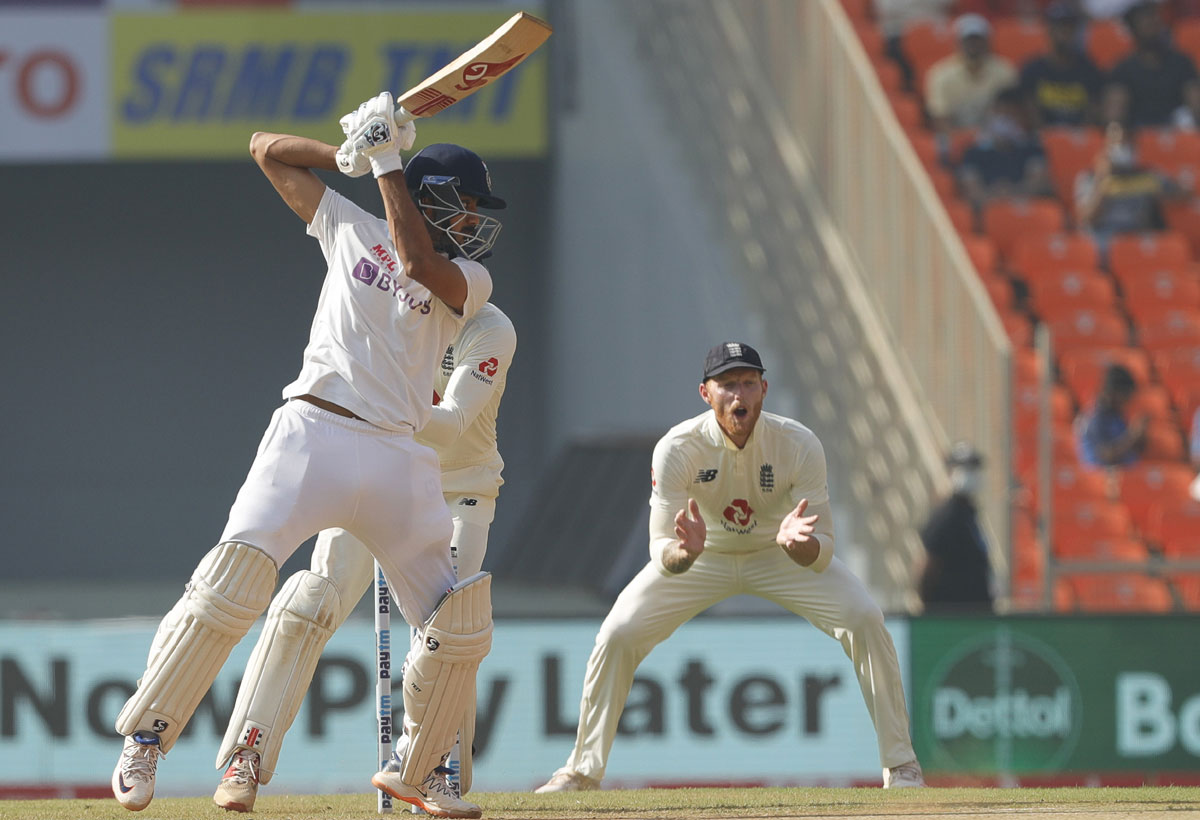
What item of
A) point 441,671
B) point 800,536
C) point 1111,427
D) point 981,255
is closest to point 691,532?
point 800,536

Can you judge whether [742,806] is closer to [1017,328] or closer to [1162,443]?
[1162,443]

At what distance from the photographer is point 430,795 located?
205 inches

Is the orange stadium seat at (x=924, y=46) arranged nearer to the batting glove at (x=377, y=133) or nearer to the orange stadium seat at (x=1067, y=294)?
the orange stadium seat at (x=1067, y=294)

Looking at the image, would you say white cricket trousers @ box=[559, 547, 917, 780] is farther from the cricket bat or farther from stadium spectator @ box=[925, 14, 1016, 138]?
stadium spectator @ box=[925, 14, 1016, 138]

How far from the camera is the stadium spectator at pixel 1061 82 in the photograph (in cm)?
1411

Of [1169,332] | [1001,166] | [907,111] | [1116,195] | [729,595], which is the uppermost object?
[907,111]

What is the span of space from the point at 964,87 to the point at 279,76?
5.85m

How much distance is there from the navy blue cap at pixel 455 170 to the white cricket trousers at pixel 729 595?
1.90m

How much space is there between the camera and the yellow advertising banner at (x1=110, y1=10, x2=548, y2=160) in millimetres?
16031

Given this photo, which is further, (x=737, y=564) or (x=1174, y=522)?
(x=1174, y=522)

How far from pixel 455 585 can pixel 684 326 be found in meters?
8.14

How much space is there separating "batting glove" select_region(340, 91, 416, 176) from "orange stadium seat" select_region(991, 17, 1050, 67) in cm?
1063

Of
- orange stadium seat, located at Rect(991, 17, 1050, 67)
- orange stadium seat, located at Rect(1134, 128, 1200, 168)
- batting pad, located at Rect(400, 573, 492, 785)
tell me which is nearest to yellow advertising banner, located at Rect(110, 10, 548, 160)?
orange stadium seat, located at Rect(991, 17, 1050, 67)

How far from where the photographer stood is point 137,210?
58.3ft
